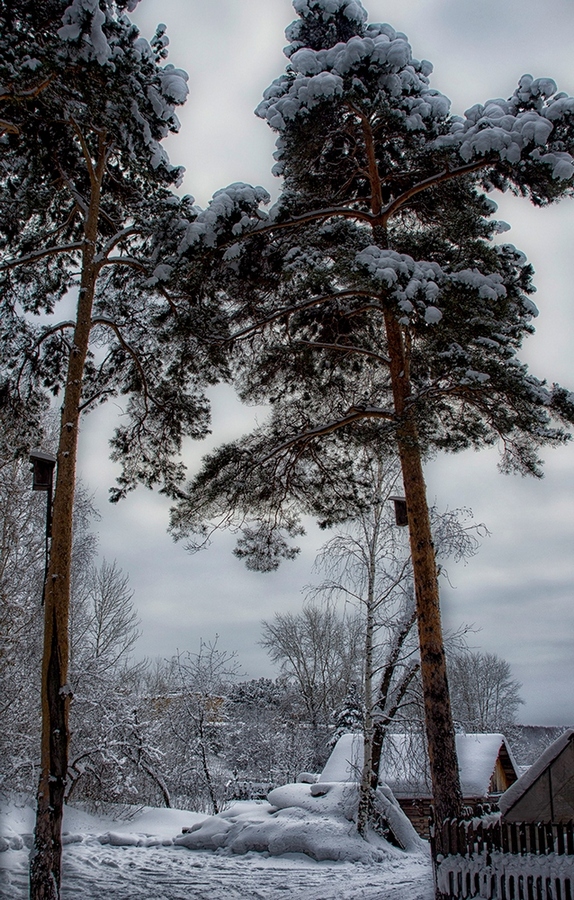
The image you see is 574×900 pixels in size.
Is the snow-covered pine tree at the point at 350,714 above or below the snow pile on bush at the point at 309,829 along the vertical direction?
above

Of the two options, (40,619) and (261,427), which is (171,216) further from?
(40,619)

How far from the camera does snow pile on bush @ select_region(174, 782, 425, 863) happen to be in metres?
12.3

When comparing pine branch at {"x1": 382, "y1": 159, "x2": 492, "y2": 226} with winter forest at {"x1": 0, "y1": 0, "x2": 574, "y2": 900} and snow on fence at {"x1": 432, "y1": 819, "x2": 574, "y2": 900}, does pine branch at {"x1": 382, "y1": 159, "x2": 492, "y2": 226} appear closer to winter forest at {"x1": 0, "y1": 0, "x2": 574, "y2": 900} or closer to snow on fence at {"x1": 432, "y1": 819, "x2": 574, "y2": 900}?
winter forest at {"x1": 0, "y1": 0, "x2": 574, "y2": 900}

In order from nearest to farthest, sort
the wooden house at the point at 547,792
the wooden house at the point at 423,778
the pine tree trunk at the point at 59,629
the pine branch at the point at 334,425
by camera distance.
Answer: the pine tree trunk at the point at 59,629, the wooden house at the point at 547,792, the pine branch at the point at 334,425, the wooden house at the point at 423,778

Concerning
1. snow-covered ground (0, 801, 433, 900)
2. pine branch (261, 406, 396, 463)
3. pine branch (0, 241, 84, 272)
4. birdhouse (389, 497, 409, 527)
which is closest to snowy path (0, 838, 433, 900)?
snow-covered ground (0, 801, 433, 900)

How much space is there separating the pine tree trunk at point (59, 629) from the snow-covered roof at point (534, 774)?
543 cm

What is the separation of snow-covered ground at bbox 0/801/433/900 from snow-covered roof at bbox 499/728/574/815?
1642 mm

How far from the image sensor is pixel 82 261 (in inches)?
359

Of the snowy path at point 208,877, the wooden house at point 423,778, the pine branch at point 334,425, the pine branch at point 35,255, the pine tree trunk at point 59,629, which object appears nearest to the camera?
the pine tree trunk at point 59,629

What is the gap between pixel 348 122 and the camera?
8.60m

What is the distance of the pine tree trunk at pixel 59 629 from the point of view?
21.8 ft

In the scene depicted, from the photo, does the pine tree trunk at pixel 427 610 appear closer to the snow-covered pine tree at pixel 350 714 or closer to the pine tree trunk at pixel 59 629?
the pine tree trunk at pixel 59 629

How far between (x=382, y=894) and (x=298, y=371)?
7.36 metres

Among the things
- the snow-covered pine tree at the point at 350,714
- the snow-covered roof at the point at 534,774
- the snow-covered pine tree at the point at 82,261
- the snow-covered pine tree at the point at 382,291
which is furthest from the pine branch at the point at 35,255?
the snow-covered pine tree at the point at 350,714
